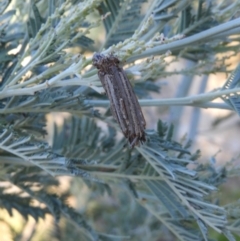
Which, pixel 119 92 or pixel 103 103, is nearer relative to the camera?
pixel 119 92

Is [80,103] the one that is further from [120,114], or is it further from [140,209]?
[140,209]

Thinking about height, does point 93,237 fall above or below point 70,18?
below

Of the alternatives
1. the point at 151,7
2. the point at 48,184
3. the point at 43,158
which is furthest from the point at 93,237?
the point at 151,7
